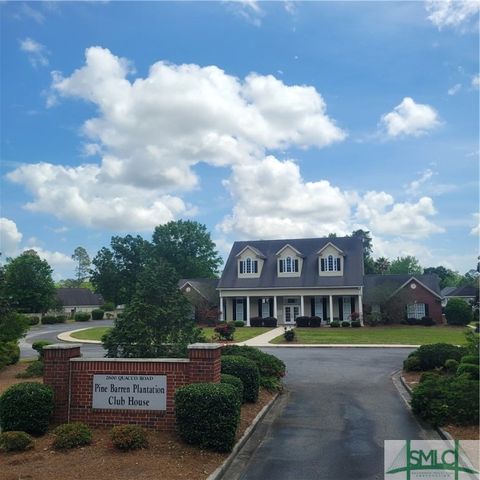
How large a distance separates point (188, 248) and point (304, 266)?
33.2m

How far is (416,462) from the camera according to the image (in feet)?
28.8

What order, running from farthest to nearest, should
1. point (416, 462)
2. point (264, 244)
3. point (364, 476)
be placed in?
1. point (264, 244)
2. point (416, 462)
3. point (364, 476)

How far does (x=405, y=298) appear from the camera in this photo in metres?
45.4

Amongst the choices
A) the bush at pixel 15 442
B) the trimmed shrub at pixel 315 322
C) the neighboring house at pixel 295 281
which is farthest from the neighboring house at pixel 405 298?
the bush at pixel 15 442

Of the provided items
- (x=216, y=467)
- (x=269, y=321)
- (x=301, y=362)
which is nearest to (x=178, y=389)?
(x=216, y=467)

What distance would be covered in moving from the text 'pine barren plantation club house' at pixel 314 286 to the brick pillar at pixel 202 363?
1402 inches

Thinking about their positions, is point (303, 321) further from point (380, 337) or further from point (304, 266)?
point (380, 337)

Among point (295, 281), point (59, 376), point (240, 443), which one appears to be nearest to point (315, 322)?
point (295, 281)

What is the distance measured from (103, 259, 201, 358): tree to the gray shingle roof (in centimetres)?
3411

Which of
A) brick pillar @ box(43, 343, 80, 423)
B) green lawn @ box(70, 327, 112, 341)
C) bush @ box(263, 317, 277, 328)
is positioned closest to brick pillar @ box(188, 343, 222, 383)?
brick pillar @ box(43, 343, 80, 423)

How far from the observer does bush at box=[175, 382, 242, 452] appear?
891 cm

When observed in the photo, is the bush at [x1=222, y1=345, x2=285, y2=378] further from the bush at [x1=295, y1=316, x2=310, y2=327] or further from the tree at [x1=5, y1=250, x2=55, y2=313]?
the tree at [x1=5, y1=250, x2=55, y2=313]

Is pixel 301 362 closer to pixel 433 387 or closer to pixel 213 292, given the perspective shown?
pixel 433 387

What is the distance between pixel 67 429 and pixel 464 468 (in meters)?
6.81
